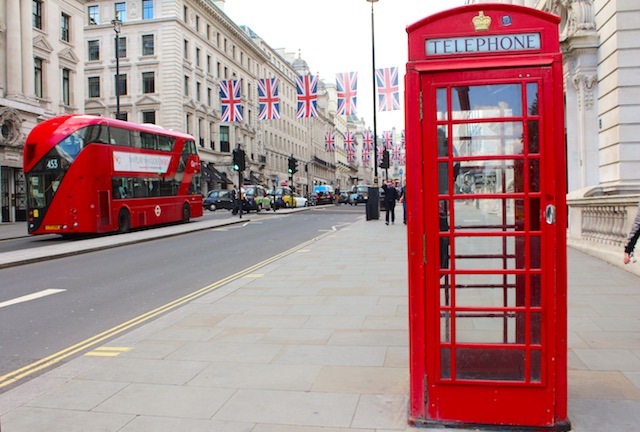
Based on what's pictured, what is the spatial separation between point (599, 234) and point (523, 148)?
9096 mm

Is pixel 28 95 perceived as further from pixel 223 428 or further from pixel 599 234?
pixel 223 428

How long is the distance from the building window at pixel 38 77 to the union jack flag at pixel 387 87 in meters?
19.3

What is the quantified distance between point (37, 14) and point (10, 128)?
8.04m

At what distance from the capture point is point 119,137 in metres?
20.2

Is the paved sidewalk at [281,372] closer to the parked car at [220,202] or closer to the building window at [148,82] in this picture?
the parked car at [220,202]

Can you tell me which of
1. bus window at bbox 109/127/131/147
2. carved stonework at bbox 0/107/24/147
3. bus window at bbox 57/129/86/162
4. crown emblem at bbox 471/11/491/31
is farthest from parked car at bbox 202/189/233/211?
crown emblem at bbox 471/11/491/31

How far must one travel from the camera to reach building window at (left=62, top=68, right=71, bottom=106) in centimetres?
3422

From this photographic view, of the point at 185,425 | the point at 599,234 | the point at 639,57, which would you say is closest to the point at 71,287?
the point at 185,425

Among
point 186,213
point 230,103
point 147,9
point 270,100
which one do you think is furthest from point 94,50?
point 186,213

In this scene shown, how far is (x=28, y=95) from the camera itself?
30.1 meters

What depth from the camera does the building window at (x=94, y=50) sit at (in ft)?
174

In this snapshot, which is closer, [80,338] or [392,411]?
[392,411]

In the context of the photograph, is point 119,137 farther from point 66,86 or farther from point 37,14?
point 66,86

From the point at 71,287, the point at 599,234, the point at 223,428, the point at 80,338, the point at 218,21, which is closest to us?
the point at 223,428
